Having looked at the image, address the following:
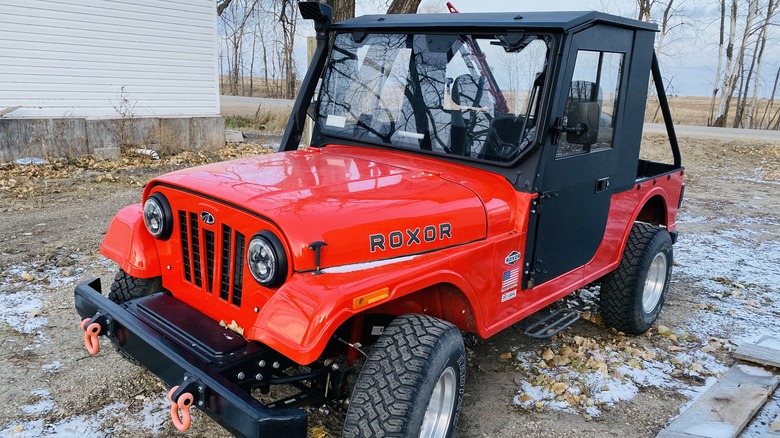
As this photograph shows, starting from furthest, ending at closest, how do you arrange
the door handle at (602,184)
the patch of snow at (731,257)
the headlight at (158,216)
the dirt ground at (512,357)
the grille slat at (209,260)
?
the patch of snow at (731,257) → the door handle at (602,184) → the dirt ground at (512,357) → the headlight at (158,216) → the grille slat at (209,260)

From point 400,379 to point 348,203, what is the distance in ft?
2.68

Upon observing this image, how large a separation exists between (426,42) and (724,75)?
2460 centimetres

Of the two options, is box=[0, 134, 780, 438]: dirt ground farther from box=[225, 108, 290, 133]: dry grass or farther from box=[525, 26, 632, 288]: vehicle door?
box=[225, 108, 290, 133]: dry grass

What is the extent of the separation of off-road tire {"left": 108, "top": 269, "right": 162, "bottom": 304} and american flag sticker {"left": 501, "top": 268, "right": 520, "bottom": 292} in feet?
6.16

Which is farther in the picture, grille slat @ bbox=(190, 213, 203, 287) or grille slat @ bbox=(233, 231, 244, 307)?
grille slat @ bbox=(190, 213, 203, 287)

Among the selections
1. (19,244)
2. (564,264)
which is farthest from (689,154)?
(19,244)

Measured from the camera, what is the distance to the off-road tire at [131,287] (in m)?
3.27

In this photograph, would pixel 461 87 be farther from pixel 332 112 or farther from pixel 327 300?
pixel 327 300

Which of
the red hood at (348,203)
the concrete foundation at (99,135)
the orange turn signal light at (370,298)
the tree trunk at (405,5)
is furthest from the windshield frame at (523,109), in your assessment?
the concrete foundation at (99,135)

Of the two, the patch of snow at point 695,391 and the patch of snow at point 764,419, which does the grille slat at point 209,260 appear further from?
the patch of snow at point 764,419

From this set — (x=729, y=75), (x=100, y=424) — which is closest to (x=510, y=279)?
(x=100, y=424)

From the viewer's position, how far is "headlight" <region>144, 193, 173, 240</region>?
2.98 meters

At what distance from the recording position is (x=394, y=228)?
271 cm

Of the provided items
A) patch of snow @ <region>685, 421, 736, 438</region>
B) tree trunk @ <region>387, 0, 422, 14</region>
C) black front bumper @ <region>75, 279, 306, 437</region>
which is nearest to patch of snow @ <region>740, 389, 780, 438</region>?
patch of snow @ <region>685, 421, 736, 438</region>
